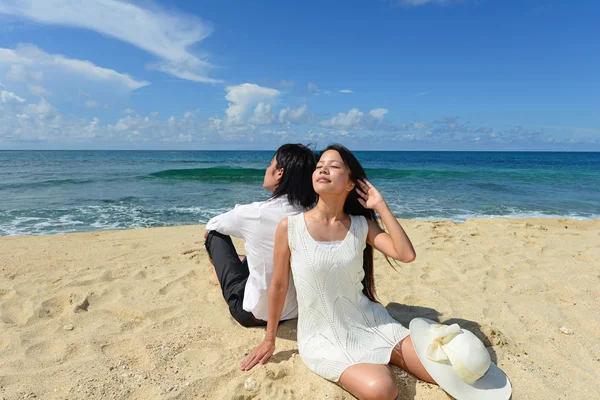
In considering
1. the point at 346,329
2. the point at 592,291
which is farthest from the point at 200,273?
the point at 592,291

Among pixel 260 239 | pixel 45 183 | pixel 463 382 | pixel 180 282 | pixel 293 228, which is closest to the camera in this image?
pixel 463 382

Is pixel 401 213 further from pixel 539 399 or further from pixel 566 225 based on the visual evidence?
pixel 539 399

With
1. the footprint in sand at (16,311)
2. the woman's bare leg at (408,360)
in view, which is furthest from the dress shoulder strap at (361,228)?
the footprint in sand at (16,311)

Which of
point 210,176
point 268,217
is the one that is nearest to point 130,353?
point 268,217

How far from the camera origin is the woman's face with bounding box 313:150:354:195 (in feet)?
8.73

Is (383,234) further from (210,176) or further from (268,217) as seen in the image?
(210,176)

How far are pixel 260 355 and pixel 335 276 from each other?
0.82 metres

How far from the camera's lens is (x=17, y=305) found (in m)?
3.71

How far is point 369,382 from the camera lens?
92.9 inches

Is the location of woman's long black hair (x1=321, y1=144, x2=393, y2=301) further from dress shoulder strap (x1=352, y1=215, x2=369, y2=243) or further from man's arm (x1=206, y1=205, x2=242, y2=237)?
man's arm (x1=206, y1=205, x2=242, y2=237)

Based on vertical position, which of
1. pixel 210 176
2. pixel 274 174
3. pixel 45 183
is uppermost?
pixel 274 174

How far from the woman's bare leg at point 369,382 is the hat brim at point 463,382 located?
30 centimetres

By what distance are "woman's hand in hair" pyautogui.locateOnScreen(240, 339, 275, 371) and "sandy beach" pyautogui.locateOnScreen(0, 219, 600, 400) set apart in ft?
0.19

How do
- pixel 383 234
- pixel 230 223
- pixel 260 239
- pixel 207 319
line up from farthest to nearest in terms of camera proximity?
pixel 207 319, pixel 230 223, pixel 260 239, pixel 383 234
